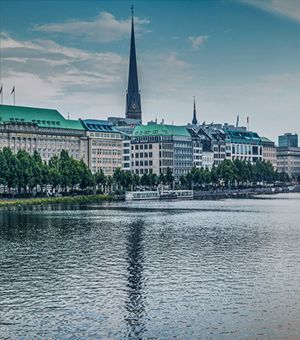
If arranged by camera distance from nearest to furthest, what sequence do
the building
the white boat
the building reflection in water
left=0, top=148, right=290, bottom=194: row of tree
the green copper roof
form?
the building reflection in water, left=0, top=148, right=290, bottom=194: row of tree, the white boat, the building, the green copper roof

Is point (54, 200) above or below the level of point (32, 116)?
below

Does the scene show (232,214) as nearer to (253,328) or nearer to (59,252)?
(59,252)

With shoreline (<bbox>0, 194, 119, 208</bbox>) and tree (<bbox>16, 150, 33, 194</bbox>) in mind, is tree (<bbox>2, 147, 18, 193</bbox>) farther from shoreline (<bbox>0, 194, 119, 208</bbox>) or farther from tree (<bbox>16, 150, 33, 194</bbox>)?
shoreline (<bbox>0, 194, 119, 208</bbox>)

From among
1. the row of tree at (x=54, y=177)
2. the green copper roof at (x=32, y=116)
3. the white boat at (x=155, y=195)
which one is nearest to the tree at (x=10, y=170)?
→ the row of tree at (x=54, y=177)

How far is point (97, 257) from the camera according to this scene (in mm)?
55031

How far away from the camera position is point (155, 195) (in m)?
172

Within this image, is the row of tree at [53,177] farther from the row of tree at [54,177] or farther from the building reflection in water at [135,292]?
the building reflection in water at [135,292]

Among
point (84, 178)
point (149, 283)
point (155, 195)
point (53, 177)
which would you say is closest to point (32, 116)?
point (155, 195)

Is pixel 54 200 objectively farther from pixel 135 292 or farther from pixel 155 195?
pixel 135 292

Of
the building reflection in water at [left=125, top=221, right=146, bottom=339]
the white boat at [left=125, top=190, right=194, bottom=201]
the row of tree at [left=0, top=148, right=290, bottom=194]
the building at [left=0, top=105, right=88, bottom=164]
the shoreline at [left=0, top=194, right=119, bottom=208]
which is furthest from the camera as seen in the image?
the building at [left=0, top=105, right=88, bottom=164]

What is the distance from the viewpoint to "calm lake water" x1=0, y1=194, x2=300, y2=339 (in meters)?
34.1

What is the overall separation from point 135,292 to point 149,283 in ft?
8.90

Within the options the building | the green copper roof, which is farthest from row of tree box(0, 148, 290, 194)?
the green copper roof

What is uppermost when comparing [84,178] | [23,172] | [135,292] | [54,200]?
[23,172]
